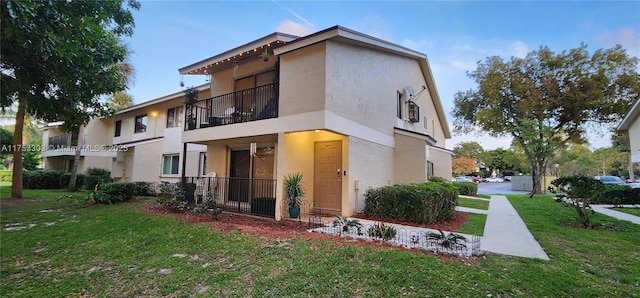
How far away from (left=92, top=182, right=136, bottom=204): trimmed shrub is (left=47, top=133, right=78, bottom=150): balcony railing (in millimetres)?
15349

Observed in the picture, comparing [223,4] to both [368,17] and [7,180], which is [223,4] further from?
[7,180]

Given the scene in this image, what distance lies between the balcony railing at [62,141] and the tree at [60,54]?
16407 millimetres

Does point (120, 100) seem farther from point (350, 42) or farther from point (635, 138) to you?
point (635, 138)

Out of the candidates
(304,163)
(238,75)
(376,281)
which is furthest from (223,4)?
(376,281)

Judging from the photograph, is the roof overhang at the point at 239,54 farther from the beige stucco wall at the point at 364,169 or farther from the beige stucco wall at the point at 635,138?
the beige stucco wall at the point at 635,138

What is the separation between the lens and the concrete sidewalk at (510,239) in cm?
542

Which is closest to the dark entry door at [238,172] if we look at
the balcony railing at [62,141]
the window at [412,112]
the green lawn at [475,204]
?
the window at [412,112]

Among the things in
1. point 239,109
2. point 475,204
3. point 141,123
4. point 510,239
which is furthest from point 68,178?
point 475,204

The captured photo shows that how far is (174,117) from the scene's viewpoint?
58.7 ft

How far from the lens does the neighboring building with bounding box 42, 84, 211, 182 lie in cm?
1680

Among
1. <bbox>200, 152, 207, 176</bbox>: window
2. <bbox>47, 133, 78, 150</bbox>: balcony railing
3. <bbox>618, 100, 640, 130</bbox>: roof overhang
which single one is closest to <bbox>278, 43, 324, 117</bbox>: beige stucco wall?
<bbox>200, 152, 207, 176</bbox>: window

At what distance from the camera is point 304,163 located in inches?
389

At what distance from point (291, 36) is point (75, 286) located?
8380 mm

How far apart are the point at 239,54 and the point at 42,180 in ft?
72.6
